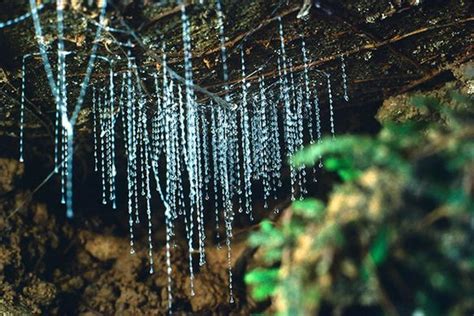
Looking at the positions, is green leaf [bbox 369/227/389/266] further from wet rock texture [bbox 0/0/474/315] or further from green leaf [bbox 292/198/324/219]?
green leaf [bbox 292/198/324/219]

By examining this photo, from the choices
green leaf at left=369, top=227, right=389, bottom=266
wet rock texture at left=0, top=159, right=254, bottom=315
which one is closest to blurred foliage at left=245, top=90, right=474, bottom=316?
green leaf at left=369, top=227, right=389, bottom=266

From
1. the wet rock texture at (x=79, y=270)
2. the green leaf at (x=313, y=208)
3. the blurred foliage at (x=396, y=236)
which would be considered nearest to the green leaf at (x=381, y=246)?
the blurred foliage at (x=396, y=236)

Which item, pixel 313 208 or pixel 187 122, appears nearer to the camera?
pixel 313 208

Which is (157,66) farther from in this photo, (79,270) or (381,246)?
(79,270)

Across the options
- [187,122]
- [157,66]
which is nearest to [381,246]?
[157,66]

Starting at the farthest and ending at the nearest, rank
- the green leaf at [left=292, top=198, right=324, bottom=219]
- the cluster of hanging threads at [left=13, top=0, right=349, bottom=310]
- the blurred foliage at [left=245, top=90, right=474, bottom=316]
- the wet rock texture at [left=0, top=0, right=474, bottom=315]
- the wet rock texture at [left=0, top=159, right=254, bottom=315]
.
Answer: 1. the wet rock texture at [left=0, top=159, right=254, bottom=315]
2. the cluster of hanging threads at [left=13, top=0, right=349, bottom=310]
3. the wet rock texture at [left=0, top=0, right=474, bottom=315]
4. the green leaf at [left=292, top=198, right=324, bottom=219]
5. the blurred foliage at [left=245, top=90, right=474, bottom=316]

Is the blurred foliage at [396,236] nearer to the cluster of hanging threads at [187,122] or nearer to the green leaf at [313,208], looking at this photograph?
the green leaf at [313,208]
